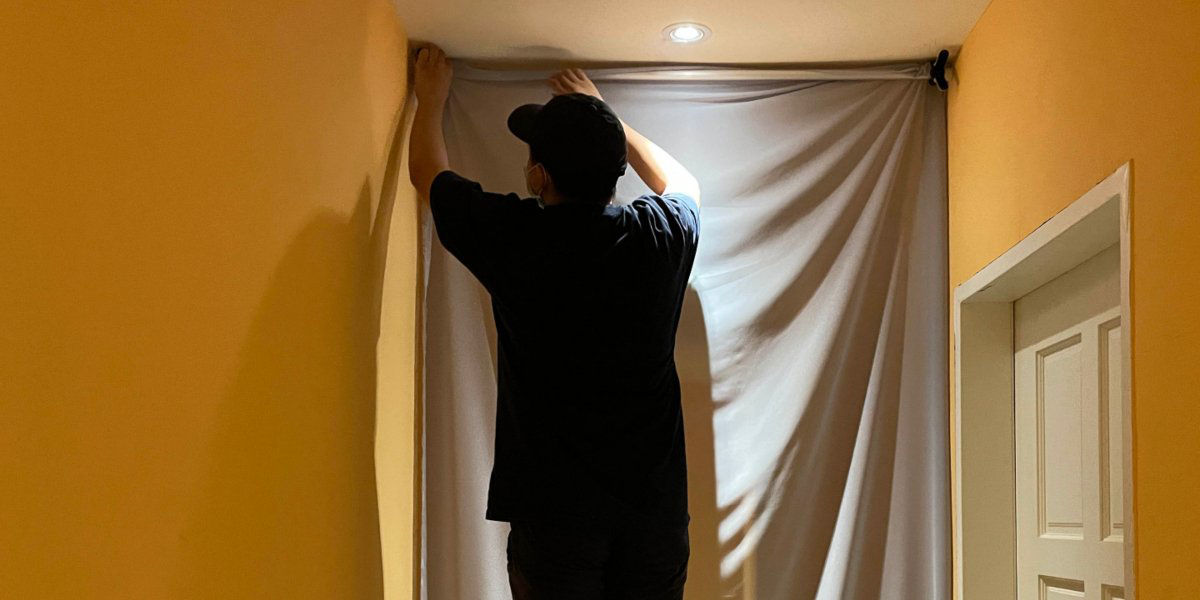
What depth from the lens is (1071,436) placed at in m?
2.29

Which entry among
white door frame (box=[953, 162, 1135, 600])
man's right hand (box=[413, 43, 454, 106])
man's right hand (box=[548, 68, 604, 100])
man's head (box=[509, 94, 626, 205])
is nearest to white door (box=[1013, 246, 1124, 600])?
white door frame (box=[953, 162, 1135, 600])

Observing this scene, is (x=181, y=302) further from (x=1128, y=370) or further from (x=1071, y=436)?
(x=1071, y=436)

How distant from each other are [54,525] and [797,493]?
81.1 inches

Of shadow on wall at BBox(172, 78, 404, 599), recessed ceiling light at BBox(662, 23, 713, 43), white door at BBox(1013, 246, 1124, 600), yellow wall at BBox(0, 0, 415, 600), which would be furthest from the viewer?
recessed ceiling light at BBox(662, 23, 713, 43)

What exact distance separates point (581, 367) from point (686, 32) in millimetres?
1074

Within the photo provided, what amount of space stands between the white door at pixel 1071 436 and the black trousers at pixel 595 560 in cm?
79

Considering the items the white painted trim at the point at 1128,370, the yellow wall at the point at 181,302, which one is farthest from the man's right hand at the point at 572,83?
the white painted trim at the point at 1128,370

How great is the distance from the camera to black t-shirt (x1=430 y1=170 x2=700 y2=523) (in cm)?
199

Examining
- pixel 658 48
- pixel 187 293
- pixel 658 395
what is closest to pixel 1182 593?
pixel 658 395

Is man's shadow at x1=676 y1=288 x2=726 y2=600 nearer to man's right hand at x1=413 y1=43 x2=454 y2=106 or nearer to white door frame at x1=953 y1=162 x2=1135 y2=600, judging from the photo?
white door frame at x1=953 y1=162 x2=1135 y2=600

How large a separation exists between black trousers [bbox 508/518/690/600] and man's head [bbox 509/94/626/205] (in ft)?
1.93

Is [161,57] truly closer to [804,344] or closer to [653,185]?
[653,185]

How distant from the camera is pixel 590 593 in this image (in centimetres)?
196

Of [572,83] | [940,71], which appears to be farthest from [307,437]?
[940,71]
